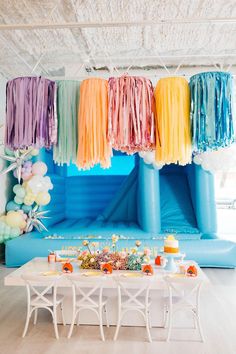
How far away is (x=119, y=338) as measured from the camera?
10.2 ft

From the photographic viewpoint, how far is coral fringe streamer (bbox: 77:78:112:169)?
7.79 feet

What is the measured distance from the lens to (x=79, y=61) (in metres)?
5.64

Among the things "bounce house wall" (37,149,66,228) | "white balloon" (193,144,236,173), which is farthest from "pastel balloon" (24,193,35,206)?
"white balloon" (193,144,236,173)

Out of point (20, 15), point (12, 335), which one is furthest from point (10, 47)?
point (12, 335)

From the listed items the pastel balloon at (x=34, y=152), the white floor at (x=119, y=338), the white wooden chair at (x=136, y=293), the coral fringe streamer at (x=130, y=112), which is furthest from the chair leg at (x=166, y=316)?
the pastel balloon at (x=34, y=152)

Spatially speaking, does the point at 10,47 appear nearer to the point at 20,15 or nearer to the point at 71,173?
the point at 20,15

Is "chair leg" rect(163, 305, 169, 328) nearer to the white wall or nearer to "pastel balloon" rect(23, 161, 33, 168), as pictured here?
"pastel balloon" rect(23, 161, 33, 168)

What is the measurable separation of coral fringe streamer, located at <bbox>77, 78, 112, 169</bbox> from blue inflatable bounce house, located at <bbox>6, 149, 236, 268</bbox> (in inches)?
136

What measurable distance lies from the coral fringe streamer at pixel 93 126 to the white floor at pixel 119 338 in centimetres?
158

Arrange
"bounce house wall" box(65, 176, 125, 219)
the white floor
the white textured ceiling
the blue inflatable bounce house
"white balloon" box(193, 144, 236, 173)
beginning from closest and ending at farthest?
the white floor < the white textured ceiling < "white balloon" box(193, 144, 236, 173) < the blue inflatable bounce house < "bounce house wall" box(65, 176, 125, 219)

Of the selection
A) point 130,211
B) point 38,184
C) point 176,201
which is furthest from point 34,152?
point 176,201

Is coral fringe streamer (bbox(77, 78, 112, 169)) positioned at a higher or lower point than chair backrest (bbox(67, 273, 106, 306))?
higher

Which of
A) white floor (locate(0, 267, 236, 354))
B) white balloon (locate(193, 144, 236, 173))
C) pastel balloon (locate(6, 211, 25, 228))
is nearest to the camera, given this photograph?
white floor (locate(0, 267, 236, 354))

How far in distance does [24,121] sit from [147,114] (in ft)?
2.80
